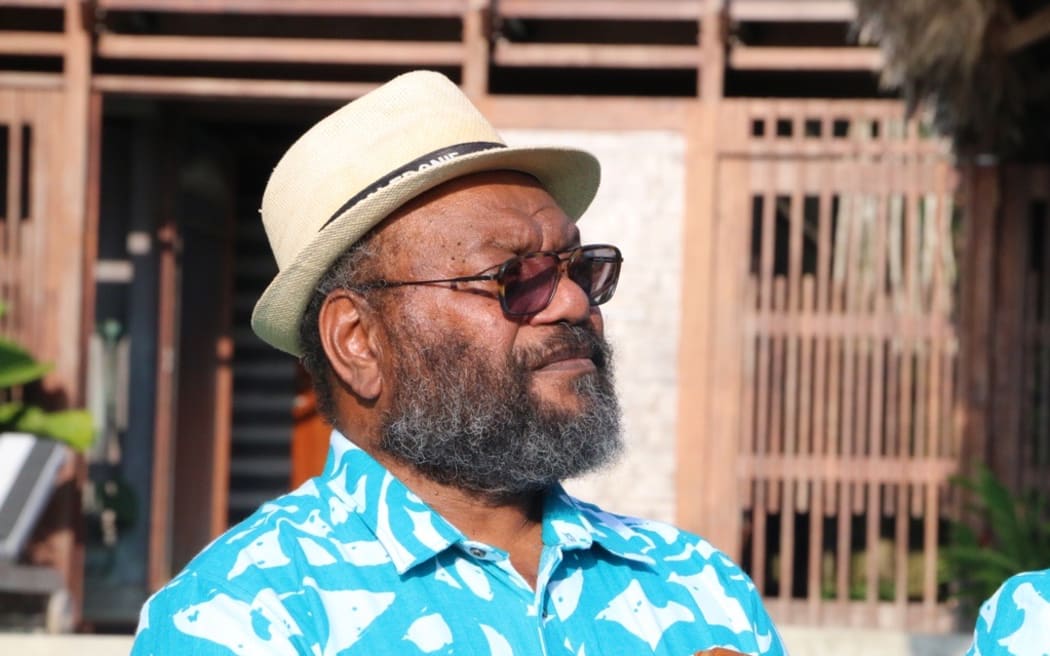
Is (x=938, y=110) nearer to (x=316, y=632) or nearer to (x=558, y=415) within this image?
(x=558, y=415)

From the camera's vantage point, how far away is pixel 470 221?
6.55 feet

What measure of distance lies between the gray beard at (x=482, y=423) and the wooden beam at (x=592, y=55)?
161 inches

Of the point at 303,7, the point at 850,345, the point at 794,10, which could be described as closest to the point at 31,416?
the point at 303,7

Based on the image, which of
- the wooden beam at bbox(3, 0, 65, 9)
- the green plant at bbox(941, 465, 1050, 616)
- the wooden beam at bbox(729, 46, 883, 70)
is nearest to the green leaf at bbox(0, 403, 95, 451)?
the wooden beam at bbox(3, 0, 65, 9)

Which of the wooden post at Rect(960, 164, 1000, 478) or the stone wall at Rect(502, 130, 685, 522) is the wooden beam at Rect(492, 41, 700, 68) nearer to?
the stone wall at Rect(502, 130, 685, 522)

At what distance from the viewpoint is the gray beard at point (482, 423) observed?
1.93 meters

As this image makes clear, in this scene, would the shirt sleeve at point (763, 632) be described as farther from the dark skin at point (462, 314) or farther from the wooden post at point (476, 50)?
→ the wooden post at point (476, 50)

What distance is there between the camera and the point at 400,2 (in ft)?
19.5

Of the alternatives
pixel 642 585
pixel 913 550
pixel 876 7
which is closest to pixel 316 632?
pixel 642 585

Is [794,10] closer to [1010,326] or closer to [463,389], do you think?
[1010,326]

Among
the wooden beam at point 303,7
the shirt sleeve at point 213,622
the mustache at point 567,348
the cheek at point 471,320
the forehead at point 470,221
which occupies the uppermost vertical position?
the wooden beam at point 303,7

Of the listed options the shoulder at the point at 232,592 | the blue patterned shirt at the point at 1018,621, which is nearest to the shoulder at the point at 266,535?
the shoulder at the point at 232,592

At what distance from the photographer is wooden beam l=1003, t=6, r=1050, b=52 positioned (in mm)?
5152

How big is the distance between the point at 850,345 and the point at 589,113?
1.34 meters
